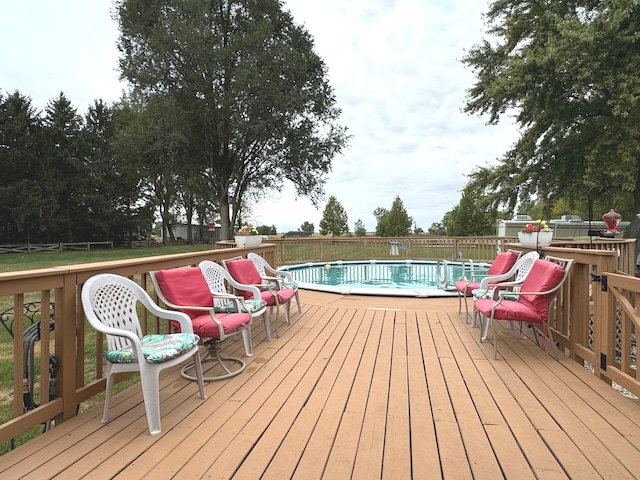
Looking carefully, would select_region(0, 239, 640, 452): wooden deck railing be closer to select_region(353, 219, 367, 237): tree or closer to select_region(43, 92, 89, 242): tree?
select_region(43, 92, 89, 242): tree

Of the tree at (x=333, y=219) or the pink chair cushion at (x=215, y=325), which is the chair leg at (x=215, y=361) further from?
the tree at (x=333, y=219)

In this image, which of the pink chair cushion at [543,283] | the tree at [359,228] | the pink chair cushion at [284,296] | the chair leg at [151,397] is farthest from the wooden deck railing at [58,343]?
the tree at [359,228]

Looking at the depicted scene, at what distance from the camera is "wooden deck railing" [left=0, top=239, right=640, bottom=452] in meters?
1.82

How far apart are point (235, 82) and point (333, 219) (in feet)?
91.0

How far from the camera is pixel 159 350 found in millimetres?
1977

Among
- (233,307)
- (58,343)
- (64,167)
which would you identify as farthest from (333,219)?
(58,343)

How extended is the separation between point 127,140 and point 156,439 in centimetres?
1533

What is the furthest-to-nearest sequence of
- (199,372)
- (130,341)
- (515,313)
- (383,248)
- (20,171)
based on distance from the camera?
(20,171) → (383,248) → (515,313) → (199,372) → (130,341)

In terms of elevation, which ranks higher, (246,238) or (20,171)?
(20,171)

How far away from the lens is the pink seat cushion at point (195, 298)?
8.68 feet

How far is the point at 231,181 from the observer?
15.7m

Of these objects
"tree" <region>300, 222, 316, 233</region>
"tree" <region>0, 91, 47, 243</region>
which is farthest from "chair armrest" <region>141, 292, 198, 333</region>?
"tree" <region>300, 222, 316, 233</region>

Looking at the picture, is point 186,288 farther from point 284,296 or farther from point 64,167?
point 64,167

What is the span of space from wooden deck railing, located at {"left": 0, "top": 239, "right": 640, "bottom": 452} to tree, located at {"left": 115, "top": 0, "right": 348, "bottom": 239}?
11086mm
